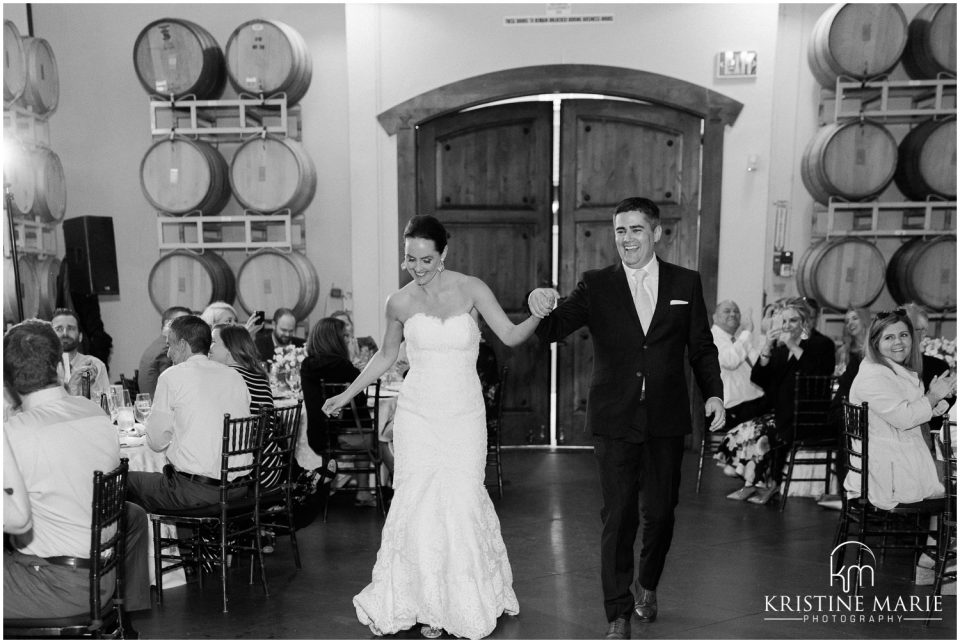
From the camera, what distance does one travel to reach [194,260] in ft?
22.1

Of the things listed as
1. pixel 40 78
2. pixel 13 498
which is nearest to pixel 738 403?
pixel 13 498

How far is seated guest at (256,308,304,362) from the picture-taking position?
248 inches

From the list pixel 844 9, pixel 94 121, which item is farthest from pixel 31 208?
pixel 844 9

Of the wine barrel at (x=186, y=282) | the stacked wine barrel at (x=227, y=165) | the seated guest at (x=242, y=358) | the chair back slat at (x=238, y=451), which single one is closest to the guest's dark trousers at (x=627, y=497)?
the chair back slat at (x=238, y=451)

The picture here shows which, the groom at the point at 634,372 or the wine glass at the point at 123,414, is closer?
the groom at the point at 634,372

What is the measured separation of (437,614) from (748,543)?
6.86 feet

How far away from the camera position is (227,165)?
6.93 metres

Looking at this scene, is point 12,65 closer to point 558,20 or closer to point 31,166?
point 31,166

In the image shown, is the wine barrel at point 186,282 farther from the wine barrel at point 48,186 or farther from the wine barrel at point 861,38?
the wine barrel at point 861,38

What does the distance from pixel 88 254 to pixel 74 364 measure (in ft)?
7.29

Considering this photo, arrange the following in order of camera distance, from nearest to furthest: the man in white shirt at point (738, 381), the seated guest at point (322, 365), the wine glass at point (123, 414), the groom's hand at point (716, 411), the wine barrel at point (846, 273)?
1. the groom's hand at point (716, 411)
2. the wine glass at point (123, 414)
3. the seated guest at point (322, 365)
4. the man in white shirt at point (738, 381)
5. the wine barrel at point (846, 273)

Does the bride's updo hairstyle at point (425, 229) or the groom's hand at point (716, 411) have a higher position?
the bride's updo hairstyle at point (425, 229)

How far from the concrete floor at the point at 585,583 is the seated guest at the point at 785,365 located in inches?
12.2

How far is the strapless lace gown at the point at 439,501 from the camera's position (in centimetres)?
320
